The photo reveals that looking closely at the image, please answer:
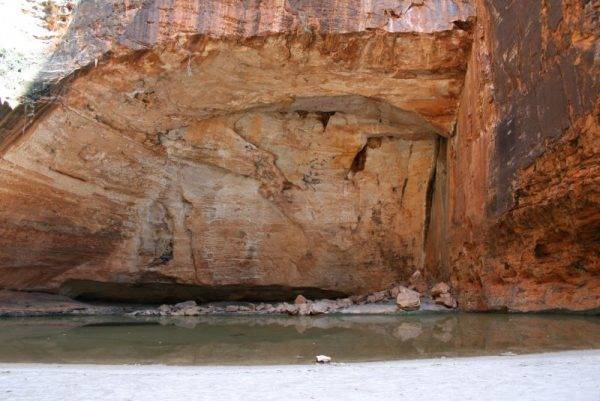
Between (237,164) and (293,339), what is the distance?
5224 mm

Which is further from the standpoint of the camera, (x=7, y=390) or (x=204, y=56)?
(x=204, y=56)

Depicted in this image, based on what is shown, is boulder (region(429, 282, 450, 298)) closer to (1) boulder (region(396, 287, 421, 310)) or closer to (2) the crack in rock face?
(1) boulder (region(396, 287, 421, 310))

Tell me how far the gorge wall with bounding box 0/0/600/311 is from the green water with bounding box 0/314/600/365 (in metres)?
1.30

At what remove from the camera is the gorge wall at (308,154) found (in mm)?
6547

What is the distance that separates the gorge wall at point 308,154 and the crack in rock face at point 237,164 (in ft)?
0.10

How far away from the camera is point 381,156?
10.7 metres

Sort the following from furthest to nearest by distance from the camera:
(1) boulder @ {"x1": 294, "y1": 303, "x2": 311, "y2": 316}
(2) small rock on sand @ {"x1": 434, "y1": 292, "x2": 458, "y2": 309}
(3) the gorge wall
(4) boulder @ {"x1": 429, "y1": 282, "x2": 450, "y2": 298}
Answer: (1) boulder @ {"x1": 294, "y1": 303, "x2": 311, "y2": 316}
(4) boulder @ {"x1": 429, "y1": 282, "x2": 450, "y2": 298}
(2) small rock on sand @ {"x1": 434, "y1": 292, "x2": 458, "y2": 309}
(3) the gorge wall

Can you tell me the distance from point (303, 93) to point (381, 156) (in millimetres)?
2145

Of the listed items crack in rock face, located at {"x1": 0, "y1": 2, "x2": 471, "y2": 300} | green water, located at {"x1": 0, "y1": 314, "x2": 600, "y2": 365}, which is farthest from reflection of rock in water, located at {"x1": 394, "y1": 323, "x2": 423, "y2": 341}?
crack in rock face, located at {"x1": 0, "y1": 2, "x2": 471, "y2": 300}

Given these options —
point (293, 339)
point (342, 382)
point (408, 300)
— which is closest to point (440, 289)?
point (408, 300)

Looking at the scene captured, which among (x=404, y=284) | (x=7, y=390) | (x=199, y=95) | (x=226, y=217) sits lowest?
(x=7, y=390)

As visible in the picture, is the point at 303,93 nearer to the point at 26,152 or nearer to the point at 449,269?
the point at 449,269

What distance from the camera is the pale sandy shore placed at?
264 cm

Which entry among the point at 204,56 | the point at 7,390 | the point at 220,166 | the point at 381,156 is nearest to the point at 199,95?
the point at 204,56
